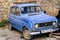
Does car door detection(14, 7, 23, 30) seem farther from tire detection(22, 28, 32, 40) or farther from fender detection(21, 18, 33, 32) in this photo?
tire detection(22, 28, 32, 40)

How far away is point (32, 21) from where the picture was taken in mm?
8523

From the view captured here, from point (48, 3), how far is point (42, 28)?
5.71 metres

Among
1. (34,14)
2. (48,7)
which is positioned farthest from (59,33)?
(48,7)

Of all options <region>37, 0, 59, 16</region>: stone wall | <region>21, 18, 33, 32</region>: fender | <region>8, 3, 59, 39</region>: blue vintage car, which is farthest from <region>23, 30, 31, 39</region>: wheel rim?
<region>37, 0, 59, 16</region>: stone wall

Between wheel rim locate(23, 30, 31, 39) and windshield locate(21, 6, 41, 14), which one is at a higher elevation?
windshield locate(21, 6, 41, 14)

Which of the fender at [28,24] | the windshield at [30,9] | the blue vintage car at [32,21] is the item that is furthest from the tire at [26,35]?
the windshield at [30,9]

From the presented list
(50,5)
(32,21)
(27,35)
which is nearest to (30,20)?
(32,21)

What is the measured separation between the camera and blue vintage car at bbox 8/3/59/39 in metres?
8.54

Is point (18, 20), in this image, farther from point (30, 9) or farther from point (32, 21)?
point (32, 21)

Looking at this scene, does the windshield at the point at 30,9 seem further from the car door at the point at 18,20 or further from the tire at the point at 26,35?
the tire at the point at 26,35

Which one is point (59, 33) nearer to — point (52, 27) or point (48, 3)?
point (52, 27)

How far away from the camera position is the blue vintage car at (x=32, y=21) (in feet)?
28.0

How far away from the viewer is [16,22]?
10.1 m

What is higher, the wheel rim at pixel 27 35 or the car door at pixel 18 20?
the car door at pixel 18 20
